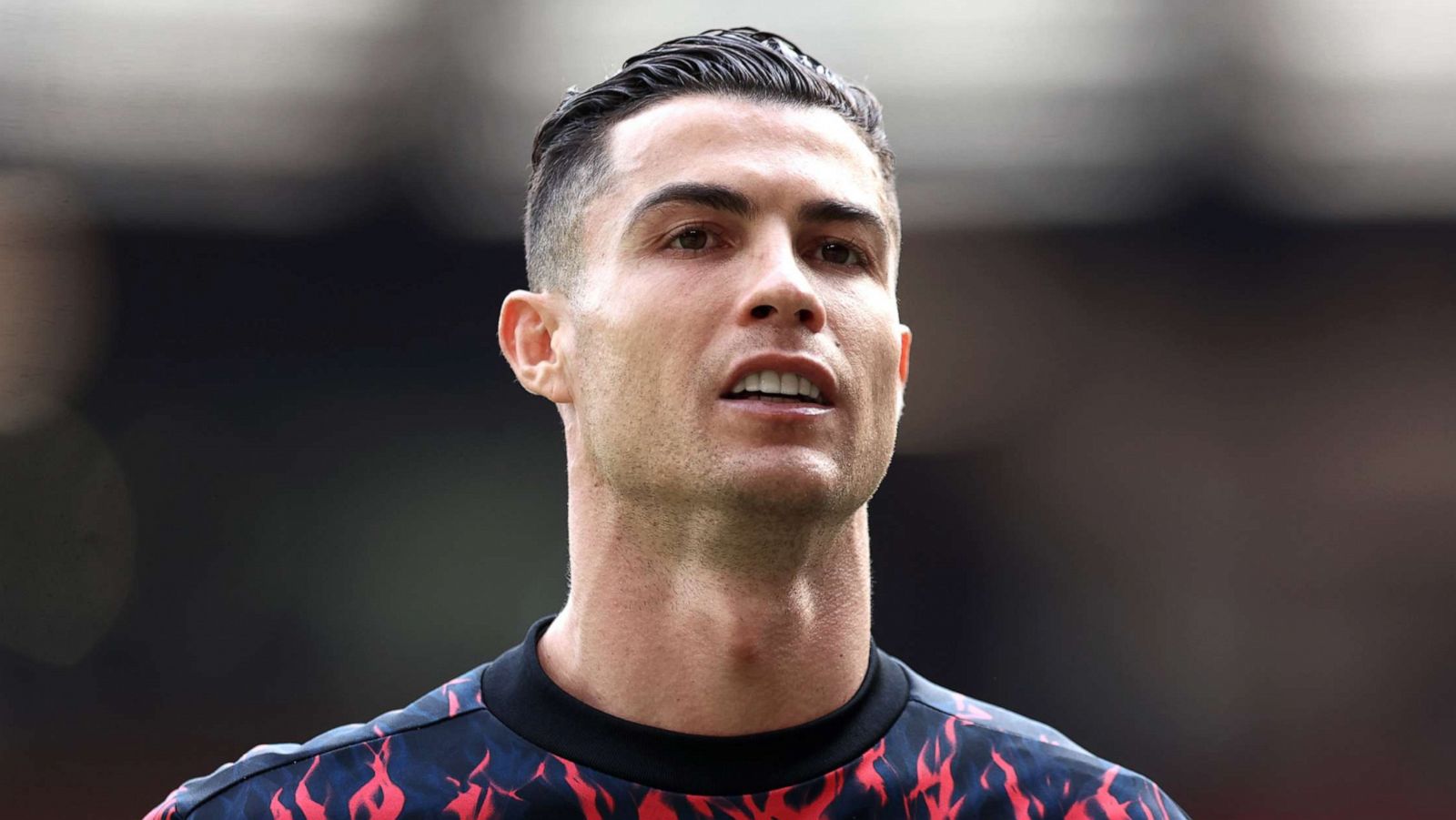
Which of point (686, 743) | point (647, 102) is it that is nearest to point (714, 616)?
point (686, 743)

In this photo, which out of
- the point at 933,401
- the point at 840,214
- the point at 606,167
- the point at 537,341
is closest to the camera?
the point at 840,214

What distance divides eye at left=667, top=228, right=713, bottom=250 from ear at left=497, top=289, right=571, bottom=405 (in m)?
0.34

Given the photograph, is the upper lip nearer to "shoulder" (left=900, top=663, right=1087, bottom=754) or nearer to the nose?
the nose

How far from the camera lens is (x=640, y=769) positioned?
2.42 meters

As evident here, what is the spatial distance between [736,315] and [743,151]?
1.24 ft

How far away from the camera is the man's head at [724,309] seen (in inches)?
92.3

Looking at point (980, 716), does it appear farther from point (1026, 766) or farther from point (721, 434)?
point (721, 434)

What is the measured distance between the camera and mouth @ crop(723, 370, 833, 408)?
2354 millimetres

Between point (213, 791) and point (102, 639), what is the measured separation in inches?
210

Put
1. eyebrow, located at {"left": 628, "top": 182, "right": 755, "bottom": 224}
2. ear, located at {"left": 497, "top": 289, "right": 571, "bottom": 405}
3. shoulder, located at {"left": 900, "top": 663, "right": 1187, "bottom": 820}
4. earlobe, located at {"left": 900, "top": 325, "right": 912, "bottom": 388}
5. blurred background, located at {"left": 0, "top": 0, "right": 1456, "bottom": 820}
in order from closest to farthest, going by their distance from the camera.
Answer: eyebrow, located at {"left": 628, "top": 182, "right": 755, "bottom": 224}
shoulder, located at {"left": 900, "top": 663, "right": 1187, "bottom": 820}
ear, located at {"left": 497, "top": 289, "right": 571, "bottom": 405}
earlobe, located at {"left": 900, "top": 325, "right": 912, "bottom": 388}
blurred background, located at {"left": 0, "top": 0, "right": 1456, "bottom": 820}

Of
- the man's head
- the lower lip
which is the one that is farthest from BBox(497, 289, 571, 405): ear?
the lower lip

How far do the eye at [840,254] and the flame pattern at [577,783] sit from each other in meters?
0.91

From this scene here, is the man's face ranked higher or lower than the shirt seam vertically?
higher

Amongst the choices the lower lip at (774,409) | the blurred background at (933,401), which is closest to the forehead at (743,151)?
the lower lip at (774,409)
